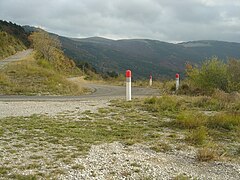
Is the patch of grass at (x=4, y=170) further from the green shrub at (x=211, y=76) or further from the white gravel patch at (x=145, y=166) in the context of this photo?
the green shrub at (x=211, y=76)

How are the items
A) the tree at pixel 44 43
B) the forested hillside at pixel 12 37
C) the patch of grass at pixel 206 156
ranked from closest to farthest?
the patch of grass at pixel 206 156
the tree at pixel 44 43
the forested hillside at pixel 12 37

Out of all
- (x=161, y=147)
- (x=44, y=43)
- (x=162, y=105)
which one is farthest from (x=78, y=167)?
(x=44, y=43)

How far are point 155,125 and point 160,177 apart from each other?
3609 mm

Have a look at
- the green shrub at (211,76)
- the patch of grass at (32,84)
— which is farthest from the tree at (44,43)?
the green shrub at (211,76)

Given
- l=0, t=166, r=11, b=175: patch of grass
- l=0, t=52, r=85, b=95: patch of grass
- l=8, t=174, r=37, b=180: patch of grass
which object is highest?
l=0, t=52, r=85, b=95: patch of grass

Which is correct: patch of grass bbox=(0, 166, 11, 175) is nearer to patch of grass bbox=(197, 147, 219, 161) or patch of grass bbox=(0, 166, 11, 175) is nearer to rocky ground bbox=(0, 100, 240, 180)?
rocky ground bbox=(0, 100, 240, 180)

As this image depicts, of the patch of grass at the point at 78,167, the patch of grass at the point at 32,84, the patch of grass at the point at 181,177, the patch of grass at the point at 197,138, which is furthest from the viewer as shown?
the patch of grass at the point at 32,84

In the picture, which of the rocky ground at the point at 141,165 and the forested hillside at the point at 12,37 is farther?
the forested hillside at the point at 12,37

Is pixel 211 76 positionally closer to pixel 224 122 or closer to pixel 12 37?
pixel 224 122

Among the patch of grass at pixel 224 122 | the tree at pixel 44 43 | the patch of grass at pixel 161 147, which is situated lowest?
the patch of grass at pixel 161 147

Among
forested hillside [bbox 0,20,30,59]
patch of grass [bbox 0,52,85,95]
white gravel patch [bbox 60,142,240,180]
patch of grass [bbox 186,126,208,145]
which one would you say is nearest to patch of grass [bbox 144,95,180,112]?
patch of grass [bbox 186,126,208,145]

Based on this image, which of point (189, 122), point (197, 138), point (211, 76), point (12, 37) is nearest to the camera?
point (197, 138)

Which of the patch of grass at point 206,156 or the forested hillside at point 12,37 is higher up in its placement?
the forested hillside at point 12,37

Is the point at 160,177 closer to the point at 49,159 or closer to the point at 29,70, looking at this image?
the point at 49,159
